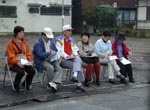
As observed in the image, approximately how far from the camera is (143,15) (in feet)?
160

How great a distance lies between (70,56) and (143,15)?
38.8m

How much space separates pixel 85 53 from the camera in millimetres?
11492

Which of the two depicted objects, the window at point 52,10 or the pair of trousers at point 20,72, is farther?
the window at point 52,10

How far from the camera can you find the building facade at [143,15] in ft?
158

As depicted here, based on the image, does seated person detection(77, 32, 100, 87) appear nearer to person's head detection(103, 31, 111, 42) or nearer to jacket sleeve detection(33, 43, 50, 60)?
person's head detection(103, 31, 111, 42)

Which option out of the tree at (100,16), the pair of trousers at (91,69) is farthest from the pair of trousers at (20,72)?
the tree at (100,16)

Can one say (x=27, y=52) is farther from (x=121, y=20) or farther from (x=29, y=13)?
(x=121, y=20)

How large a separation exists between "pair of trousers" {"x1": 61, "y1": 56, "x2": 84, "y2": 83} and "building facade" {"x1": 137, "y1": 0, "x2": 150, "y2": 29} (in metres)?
37.8

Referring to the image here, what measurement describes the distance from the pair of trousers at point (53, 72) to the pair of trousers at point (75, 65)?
393mm

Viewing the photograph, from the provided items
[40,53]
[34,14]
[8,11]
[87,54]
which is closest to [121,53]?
[87,54]

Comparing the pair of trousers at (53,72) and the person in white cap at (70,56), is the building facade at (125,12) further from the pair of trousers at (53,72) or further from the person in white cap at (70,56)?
the pair of trousers at (53,72)

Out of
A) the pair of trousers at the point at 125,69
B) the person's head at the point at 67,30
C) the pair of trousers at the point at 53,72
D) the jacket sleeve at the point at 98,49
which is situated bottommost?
the pair of trousers at the point at 125,69

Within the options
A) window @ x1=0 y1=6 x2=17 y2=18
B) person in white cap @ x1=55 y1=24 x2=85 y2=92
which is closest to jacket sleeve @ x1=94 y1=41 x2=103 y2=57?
person in white cap @ x1=55 y1=24 x2=85 y2=92

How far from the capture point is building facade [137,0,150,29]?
158 feet
